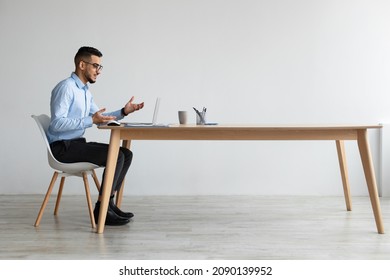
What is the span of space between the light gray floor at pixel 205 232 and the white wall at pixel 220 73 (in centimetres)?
43

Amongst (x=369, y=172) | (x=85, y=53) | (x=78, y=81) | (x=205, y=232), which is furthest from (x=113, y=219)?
(x=369, y=172)

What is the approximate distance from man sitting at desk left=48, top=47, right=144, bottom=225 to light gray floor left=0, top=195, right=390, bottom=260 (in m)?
0.36

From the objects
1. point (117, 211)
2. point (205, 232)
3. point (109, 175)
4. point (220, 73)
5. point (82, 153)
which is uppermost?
point (220, 73)

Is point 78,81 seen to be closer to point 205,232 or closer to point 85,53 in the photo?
point 85,53

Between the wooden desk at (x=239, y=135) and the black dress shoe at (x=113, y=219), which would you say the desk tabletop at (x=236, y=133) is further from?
the black dress shoe at (x=113, y=219)

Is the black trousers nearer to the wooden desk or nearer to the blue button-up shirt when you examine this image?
the blue button-up shirt

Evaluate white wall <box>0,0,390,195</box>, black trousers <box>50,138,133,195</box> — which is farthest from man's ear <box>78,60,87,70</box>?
white wall <box>0,0,390,195</box>

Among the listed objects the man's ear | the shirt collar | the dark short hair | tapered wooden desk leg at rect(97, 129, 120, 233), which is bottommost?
tapered wooden desk leg at rect(97, 129, 120, 233)

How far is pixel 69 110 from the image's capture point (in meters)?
3.86

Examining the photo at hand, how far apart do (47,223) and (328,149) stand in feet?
8.87

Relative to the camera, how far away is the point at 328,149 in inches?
209

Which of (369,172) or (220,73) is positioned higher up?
(220,73)

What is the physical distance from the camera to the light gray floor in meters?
3.06

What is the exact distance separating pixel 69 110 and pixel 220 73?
187 centimetres
